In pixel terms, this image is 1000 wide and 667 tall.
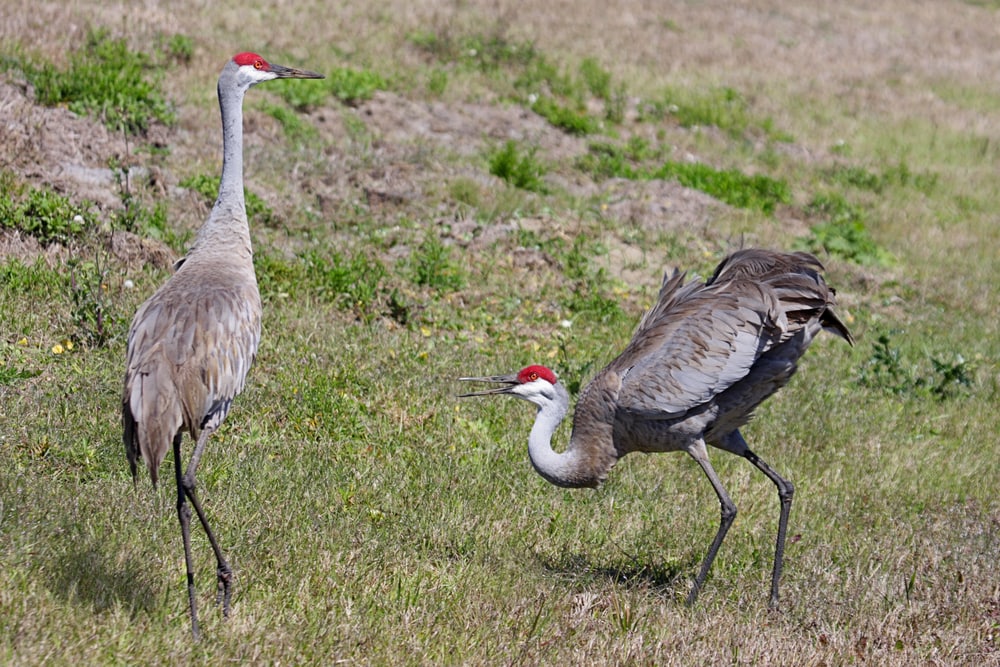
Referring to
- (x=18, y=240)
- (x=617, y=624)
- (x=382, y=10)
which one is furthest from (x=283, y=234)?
(x=382, y=10)

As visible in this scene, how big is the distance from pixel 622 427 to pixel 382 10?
40.9ft

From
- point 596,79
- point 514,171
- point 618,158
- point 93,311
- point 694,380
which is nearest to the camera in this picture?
point 694,380

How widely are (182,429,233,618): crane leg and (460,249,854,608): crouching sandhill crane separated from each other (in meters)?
1.58

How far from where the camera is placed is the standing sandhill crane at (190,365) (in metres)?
4.27

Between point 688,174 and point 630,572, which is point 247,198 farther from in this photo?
point 688,174

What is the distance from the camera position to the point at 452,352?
8039 millimetres

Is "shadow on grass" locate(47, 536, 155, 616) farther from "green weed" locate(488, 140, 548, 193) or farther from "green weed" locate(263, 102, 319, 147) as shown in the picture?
"green weed" locate(488, 140, 548, 193)

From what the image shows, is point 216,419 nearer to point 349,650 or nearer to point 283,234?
point 349,650

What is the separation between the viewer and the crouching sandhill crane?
18.0 ft

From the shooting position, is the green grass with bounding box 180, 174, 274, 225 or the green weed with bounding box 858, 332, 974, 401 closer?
the green weed with bounding box 858, 332, 974, 401

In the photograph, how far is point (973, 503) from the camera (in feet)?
22.7

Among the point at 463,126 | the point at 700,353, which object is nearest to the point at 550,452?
the point at 700,353

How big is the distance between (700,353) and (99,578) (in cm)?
308

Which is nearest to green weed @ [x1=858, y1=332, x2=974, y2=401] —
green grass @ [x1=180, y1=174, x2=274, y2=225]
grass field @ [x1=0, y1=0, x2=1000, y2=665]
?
grass field @ [x1=0, y1=0, x2=1000, y2=665]
